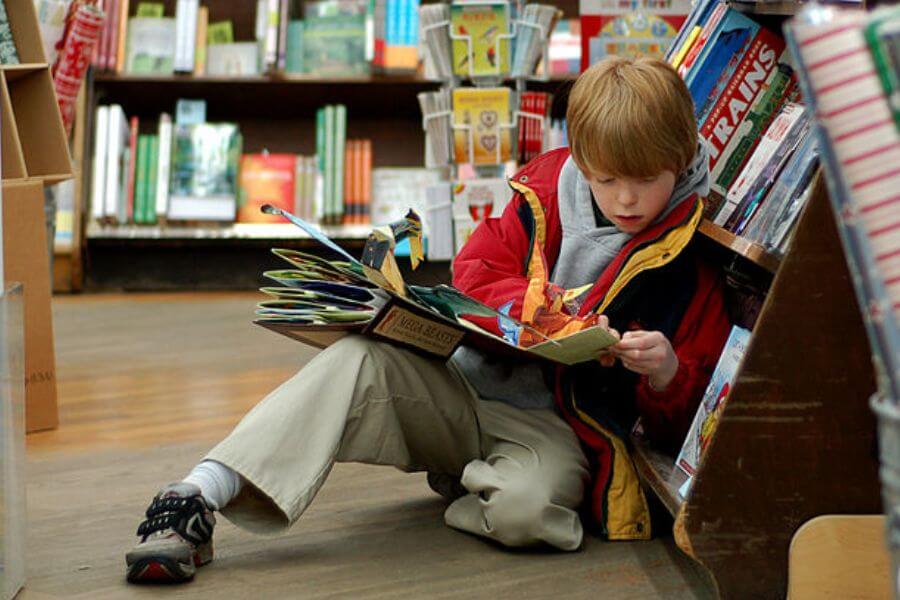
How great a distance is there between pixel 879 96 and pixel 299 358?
10.1 feet

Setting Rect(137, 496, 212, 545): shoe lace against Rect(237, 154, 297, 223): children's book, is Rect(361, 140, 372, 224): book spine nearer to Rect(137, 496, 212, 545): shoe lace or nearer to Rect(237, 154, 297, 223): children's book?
Rect(237, 154, 297, 223): children's book

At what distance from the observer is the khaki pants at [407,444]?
5.58 feet

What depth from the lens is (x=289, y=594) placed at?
1613 mm

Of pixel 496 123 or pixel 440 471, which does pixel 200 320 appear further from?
pixel 440 471

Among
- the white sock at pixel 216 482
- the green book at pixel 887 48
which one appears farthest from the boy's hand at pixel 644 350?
the green book at pixel 887 48

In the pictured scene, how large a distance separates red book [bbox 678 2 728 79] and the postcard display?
1926mm

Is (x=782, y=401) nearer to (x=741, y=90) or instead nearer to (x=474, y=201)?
(x=741, y=90)

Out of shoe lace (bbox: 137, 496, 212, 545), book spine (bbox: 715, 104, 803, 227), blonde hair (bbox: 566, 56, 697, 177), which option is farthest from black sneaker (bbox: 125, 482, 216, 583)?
book spine (bbox: 715, 104, 803, 227)

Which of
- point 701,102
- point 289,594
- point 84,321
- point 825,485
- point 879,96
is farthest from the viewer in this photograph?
point 84,321

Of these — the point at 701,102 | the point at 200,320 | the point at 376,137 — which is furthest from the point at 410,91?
the point at 701,102

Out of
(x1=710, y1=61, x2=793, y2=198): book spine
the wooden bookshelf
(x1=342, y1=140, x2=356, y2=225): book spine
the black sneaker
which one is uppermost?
(x1=710, y1=61, x2=793, y2=198): book spine

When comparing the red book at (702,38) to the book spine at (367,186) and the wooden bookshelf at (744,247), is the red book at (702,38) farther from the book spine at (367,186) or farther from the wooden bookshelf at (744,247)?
the book spine at (367,186)

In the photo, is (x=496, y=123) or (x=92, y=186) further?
(x=92, y=186)

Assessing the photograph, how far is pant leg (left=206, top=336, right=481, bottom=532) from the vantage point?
1.69 metres
